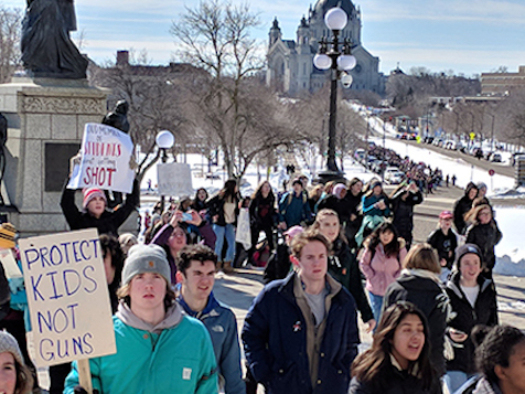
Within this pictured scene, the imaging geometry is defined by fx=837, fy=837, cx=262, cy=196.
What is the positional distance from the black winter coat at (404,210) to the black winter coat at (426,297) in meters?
7.15

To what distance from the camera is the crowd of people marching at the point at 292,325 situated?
12.4 feet

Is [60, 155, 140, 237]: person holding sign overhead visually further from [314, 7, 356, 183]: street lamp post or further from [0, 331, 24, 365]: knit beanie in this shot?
[314, 7, 356, 183]: street lamp post

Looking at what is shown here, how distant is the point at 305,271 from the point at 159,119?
38618 millimetres

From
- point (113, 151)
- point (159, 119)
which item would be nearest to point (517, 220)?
point (113, 151)

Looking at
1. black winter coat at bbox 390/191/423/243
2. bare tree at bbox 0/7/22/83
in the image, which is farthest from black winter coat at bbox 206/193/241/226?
bare tree at bbox 0/7/22/83

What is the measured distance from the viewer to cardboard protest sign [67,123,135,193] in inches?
339

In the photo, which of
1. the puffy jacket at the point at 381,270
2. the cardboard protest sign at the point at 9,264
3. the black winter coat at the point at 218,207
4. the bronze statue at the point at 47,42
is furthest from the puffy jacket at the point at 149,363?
the black winter coat at the point at 218,207

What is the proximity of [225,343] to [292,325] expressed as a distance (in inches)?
15.5

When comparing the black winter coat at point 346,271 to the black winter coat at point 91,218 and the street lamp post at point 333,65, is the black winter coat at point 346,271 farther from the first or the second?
the street lamp post at point 333,65

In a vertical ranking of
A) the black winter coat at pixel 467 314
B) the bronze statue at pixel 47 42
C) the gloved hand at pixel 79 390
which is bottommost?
the black winter coat at pixel 467 314

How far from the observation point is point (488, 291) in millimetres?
6223

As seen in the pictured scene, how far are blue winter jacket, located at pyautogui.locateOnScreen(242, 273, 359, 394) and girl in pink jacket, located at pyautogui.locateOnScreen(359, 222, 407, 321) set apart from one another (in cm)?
284

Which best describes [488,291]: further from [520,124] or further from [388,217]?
[520,124]

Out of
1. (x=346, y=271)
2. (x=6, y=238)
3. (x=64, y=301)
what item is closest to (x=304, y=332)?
(x=64, y=301)
